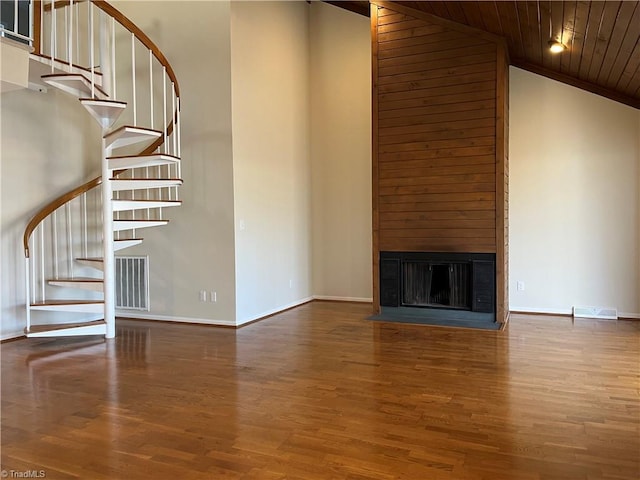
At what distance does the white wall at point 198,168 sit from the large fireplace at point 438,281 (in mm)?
1905

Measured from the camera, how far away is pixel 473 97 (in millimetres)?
5242

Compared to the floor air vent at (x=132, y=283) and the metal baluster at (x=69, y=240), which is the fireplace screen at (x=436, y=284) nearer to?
the floor air vent at (x=132, y=283)

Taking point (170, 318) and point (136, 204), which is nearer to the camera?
point (136, 204)

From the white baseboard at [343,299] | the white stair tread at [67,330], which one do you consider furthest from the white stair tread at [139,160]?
the white baseboard at [343,299]

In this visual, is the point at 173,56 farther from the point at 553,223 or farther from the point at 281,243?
the point at 553,223

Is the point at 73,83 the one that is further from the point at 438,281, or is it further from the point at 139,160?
the point at 438,281

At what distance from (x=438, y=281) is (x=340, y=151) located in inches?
99.7

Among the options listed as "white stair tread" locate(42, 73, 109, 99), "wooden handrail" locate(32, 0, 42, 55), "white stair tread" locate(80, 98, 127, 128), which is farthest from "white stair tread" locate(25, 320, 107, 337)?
"wooden handrail" locate(32, 0, 42, 55)

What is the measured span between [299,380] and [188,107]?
353 centimetres

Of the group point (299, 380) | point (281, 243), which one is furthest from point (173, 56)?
point (299, 380)

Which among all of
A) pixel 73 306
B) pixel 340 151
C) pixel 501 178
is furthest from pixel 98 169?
pixel 501 178

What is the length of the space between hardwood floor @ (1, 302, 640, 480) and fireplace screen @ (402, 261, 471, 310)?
2.16 feet

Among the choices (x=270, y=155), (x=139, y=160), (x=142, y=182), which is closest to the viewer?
(x=139, y=160)

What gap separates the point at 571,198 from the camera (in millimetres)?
5641
